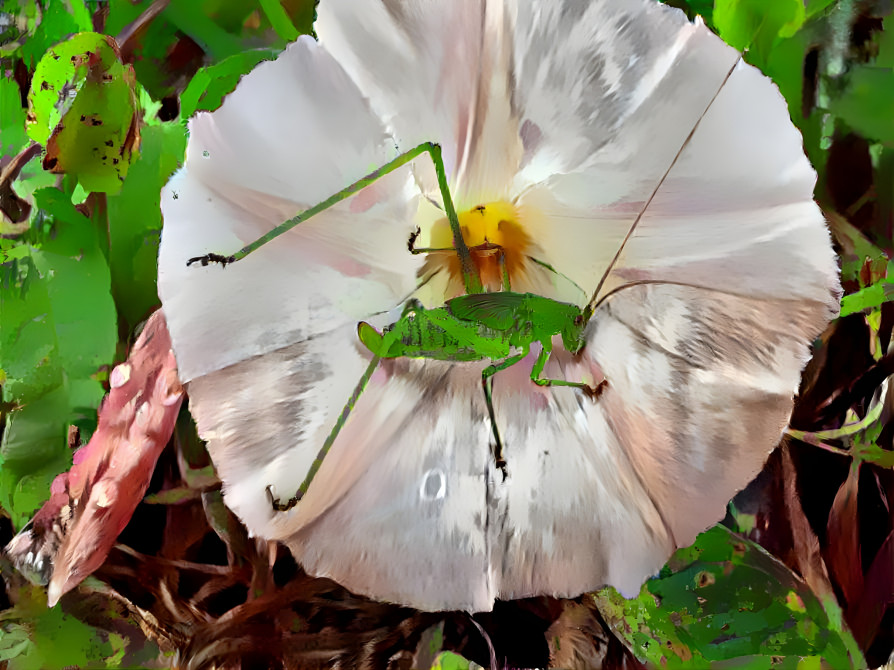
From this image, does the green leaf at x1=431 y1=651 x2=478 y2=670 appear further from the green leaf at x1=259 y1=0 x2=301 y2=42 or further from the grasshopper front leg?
the green leaf at x1=259 y1=0 x2=301 y2=42

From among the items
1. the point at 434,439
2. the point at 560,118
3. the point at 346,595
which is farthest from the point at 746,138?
the point at 346,595

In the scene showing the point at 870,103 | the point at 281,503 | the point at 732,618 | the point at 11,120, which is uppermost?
the point at 11,120

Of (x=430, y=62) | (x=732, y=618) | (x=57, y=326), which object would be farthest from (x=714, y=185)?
(x=57, y=326)

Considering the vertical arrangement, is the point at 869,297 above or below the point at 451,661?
above

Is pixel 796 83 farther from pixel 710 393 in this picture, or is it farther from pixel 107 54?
pixel 107 54

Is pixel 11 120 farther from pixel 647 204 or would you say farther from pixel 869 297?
pixel 869 297

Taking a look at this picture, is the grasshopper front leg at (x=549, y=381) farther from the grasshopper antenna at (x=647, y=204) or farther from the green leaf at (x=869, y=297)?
the green leaf at (x=869, y=297)
